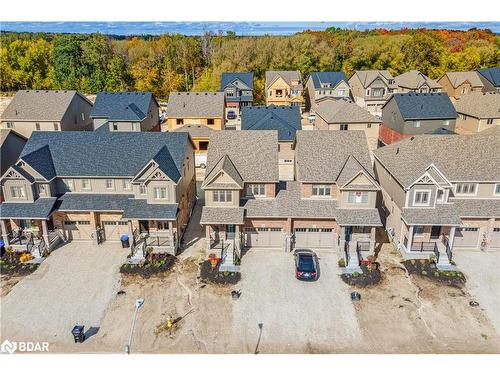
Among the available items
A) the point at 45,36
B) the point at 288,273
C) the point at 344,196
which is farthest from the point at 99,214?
the point at 45,36

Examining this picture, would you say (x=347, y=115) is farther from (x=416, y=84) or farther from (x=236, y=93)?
(x=416, y=84)

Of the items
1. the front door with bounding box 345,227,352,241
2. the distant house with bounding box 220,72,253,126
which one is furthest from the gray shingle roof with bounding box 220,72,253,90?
the front door with bounding box 345,227,352,241

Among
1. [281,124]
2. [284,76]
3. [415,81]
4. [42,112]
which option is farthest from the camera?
[284,76]

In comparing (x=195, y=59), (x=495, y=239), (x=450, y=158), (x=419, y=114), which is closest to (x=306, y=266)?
(x=450, y=158)

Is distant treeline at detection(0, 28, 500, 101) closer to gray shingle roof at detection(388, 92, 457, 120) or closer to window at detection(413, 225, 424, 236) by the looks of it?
gray shingle roof at detection(388, 92, 457, 120)

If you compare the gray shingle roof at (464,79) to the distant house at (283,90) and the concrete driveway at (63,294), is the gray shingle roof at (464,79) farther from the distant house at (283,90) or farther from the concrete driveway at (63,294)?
the concrete driveway at (63,294)

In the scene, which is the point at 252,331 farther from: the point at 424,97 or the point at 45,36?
the point at 45,36
